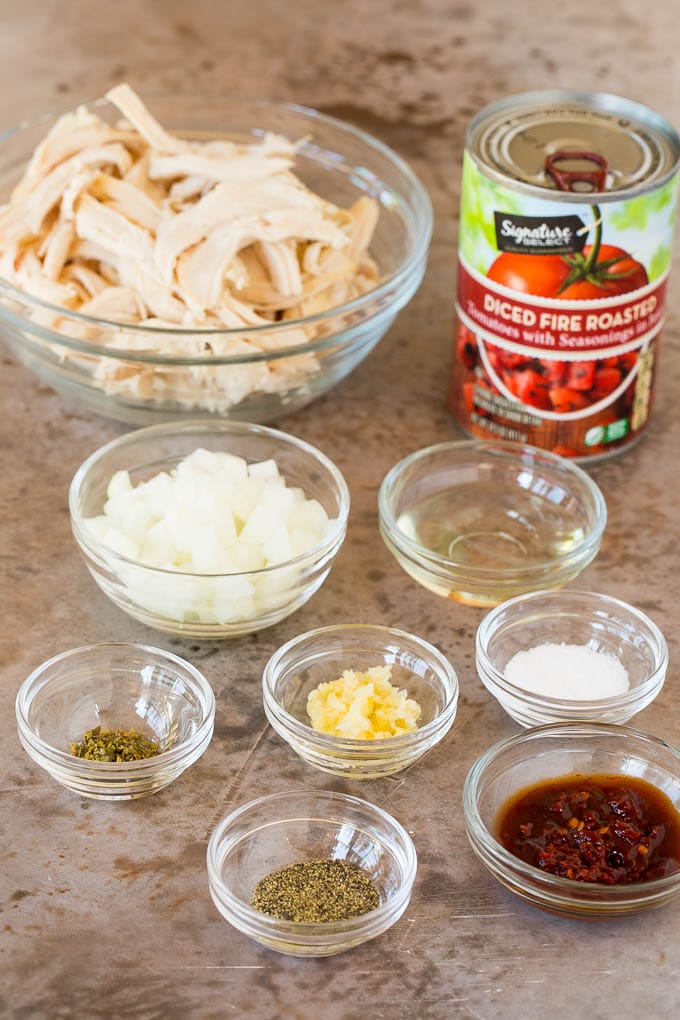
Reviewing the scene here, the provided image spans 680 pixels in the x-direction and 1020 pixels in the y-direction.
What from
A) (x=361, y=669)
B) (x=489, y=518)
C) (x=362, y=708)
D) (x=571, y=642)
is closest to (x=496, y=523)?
(x=489, y=518)

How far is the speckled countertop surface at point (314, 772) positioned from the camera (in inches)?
48.6

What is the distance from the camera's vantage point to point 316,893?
1284 millimetres

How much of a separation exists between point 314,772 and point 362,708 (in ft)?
0.28

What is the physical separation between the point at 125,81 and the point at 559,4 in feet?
3.40

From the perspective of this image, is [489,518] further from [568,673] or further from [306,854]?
[306,854]

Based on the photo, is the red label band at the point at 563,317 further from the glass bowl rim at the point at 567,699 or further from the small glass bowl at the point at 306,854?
the small glass bowl at the point at 306,854

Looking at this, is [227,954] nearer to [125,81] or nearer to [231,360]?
[231,360]

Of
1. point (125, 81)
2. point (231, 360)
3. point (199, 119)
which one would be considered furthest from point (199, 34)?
point (231, 360)

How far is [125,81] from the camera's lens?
2.75 m

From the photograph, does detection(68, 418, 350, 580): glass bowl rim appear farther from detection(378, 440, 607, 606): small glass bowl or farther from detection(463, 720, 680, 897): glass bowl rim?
detection(463, 720, 680, 897): glass bowl rim

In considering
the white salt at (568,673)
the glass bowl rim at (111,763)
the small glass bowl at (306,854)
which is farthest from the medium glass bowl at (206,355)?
the small glass bowl at (306,854)

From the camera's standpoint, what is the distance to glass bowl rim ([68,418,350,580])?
Result: 1498mm

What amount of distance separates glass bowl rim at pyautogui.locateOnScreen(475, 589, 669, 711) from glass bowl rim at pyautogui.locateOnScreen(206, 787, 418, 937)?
19cm

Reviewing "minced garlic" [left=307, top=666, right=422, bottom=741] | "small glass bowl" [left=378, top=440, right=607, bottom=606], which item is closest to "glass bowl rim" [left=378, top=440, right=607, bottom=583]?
"small glass bowl" [left=378, top=440, right=607, bottom=606]
